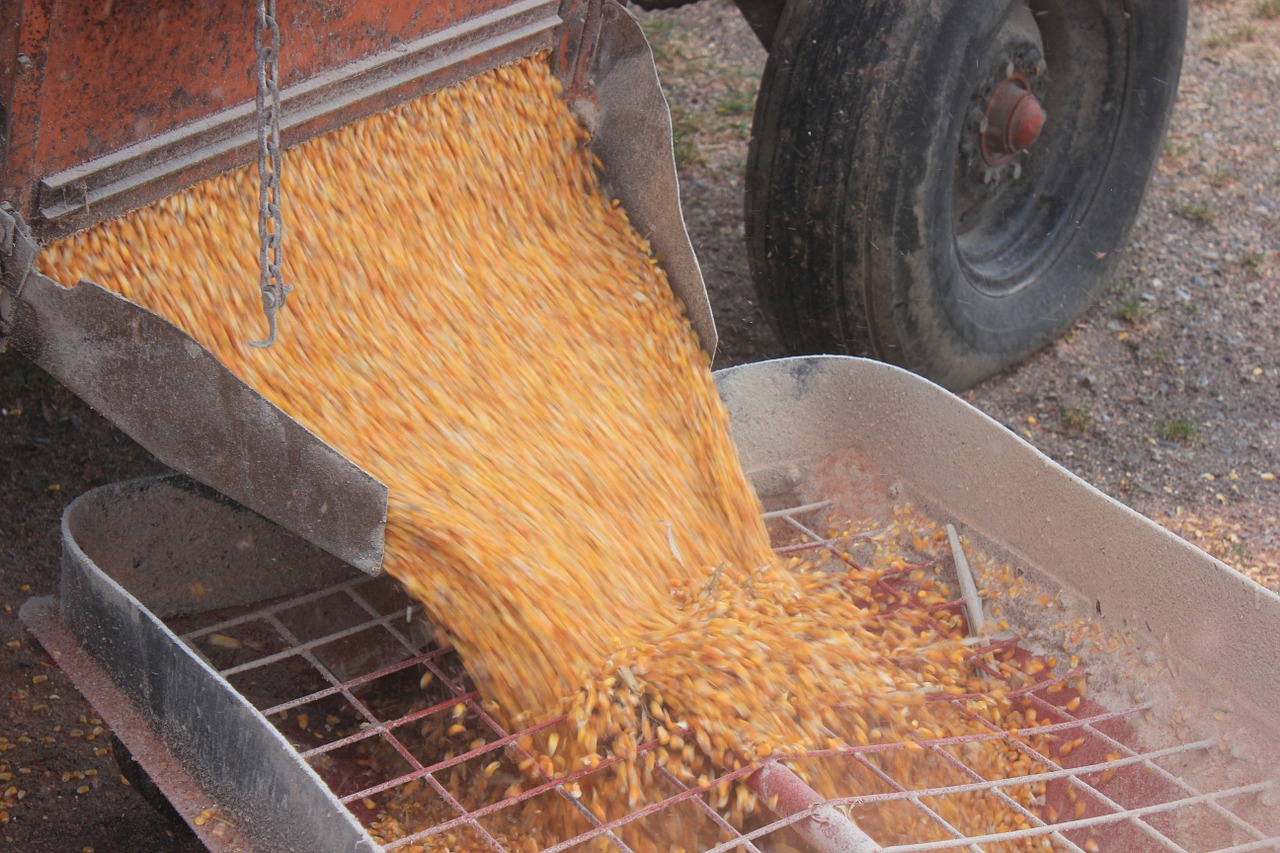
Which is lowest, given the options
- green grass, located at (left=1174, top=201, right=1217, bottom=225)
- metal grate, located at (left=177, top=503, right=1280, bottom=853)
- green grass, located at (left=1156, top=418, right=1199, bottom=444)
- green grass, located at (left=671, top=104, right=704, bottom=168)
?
metal grate, located at (left=177, top=503, right=1280, bottom=853)

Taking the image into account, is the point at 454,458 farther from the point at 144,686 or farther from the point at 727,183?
Answer: the point at 727,183

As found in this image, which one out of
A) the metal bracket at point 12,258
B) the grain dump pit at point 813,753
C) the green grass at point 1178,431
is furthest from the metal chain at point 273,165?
the green grass at point 1178,431

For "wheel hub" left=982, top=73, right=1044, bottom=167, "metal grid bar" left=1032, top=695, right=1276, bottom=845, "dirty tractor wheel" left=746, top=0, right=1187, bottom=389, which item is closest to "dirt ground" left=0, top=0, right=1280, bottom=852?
"dirty tractor wheel" left=746, top=0, right=1187, bottom=389

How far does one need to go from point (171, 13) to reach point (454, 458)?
0.84m

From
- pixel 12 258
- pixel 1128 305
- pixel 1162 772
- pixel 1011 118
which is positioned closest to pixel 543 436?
pixel 12 258

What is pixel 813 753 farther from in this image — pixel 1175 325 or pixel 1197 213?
pixel 1197 213

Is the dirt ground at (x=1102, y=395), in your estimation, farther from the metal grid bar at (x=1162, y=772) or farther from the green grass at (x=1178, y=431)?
the metal grid bar at (x=1162, y=772)

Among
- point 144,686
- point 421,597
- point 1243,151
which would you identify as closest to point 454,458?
point 421,597

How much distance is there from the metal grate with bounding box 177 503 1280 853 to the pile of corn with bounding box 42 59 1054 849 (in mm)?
55

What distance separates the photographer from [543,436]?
2637 mm

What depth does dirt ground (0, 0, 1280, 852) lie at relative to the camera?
2.97 meters

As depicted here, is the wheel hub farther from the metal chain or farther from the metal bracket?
the metal bracket

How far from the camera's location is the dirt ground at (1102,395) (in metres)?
2.97

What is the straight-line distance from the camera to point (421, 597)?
2307mm
